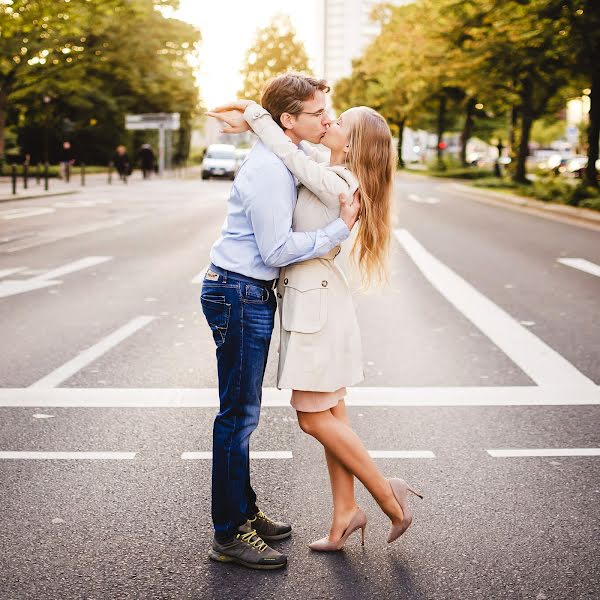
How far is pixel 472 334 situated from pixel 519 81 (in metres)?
30.6

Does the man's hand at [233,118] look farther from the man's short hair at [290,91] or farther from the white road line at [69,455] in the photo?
the white road line at [69,455]

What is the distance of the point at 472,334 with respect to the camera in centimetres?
860

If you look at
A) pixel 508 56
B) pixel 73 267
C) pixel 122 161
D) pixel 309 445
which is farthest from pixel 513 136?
pixel 309 445

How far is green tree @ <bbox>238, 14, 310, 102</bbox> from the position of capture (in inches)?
4449

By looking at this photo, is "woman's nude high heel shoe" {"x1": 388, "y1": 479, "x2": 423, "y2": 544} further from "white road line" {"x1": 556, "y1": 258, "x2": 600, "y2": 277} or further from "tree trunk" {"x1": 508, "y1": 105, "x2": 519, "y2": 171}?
"tree trunk" {"x1": 508, "y1": 105, "x2": 519, "y2": 171}

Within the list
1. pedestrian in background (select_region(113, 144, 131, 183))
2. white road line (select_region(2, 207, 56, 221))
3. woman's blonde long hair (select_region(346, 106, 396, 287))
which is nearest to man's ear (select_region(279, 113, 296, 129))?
woman's blonde long hair (select_region(346, 106, 396, 287))

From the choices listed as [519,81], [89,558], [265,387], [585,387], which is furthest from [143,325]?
[519,81]

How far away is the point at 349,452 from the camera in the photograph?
3.75 meters

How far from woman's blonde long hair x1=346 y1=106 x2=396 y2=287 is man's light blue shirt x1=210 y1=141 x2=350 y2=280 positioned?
0.20 m

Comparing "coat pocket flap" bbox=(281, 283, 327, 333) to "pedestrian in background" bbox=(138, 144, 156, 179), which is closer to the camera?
"coat pocket flap" bbox=(281, 283, 327, 333)

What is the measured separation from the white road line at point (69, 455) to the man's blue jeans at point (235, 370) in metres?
1.36

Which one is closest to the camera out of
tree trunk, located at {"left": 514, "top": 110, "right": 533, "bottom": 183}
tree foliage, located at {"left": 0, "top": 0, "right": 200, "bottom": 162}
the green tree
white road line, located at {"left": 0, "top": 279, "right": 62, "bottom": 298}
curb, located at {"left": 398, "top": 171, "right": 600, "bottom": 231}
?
white road line, located at {"left": 0, "top": 279, "right": 62, "bottom": 298}

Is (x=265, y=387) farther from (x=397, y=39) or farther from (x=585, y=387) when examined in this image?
(x=397, y=39)

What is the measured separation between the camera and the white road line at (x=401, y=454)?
16.4ft
